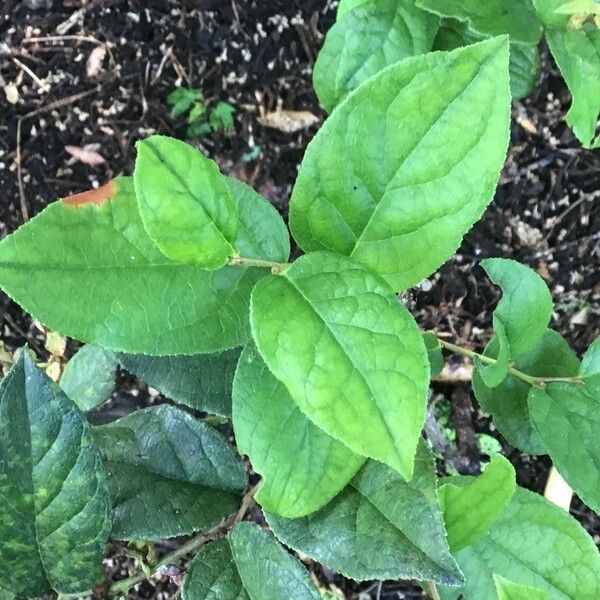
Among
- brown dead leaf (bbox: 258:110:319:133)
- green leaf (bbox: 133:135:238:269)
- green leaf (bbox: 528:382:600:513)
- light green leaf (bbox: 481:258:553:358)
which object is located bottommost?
green leaf (bbox: 528:382:600:513)

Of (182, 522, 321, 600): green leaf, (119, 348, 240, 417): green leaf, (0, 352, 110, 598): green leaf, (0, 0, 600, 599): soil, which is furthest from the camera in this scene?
(0, 0, 600, 599): soil

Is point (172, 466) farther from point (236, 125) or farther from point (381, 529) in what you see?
point (236, 125)

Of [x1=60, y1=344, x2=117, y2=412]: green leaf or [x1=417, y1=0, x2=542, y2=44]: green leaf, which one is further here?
[x1=60, y1=344, x2=117, y2=412]: green leaf

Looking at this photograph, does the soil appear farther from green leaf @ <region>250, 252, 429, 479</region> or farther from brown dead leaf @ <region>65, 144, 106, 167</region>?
green leaf @ <region>250, 252, 429, 479</region>

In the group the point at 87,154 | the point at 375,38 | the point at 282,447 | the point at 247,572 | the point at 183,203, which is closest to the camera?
the point at 183,203

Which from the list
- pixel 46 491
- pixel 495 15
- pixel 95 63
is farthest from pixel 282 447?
pixel 95 63

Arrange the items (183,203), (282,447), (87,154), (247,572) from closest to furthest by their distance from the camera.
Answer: (183,203), (282,447), (247,572), (87,154)

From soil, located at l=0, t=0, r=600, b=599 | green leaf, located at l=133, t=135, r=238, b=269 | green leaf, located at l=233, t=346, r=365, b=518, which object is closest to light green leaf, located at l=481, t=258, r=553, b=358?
green leaf, located at l=233, t=346, r=365, b=518
